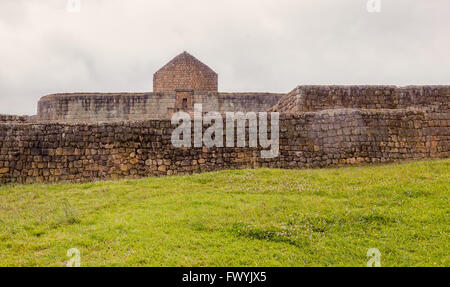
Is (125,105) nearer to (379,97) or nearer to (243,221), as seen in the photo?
(379,97)

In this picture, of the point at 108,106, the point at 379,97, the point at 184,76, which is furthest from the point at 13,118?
the point at 184,76

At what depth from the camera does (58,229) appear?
5906mm

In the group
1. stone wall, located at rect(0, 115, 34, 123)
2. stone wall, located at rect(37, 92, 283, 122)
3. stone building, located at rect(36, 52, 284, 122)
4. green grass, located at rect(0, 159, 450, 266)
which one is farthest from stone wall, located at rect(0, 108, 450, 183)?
stone wall, located at rect(37, 92, 283, 122)

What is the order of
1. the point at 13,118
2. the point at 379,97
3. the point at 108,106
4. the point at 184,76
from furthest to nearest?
the point at 184,76 → the point at 108,106 → the point at 379,97 → the point at 13,118

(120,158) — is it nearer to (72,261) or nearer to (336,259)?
(72,261)

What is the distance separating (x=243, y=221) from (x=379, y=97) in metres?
8.64

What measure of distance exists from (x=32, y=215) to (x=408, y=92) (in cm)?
1159

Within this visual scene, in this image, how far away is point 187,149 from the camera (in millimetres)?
10242

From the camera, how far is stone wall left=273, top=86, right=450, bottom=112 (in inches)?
480

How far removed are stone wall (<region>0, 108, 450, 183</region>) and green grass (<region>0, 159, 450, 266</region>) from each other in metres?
1.35

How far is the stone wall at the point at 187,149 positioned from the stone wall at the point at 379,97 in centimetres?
186

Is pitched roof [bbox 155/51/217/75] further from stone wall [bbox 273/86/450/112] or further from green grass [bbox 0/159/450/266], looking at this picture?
green grass [bbox 0/159/450/266]

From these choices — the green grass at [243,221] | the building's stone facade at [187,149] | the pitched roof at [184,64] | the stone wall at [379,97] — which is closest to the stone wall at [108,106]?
the pitched roof at [184,64]

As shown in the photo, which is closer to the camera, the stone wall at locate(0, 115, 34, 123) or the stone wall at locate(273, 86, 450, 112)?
the stone wall at locate(0, 115, 34, 123)
